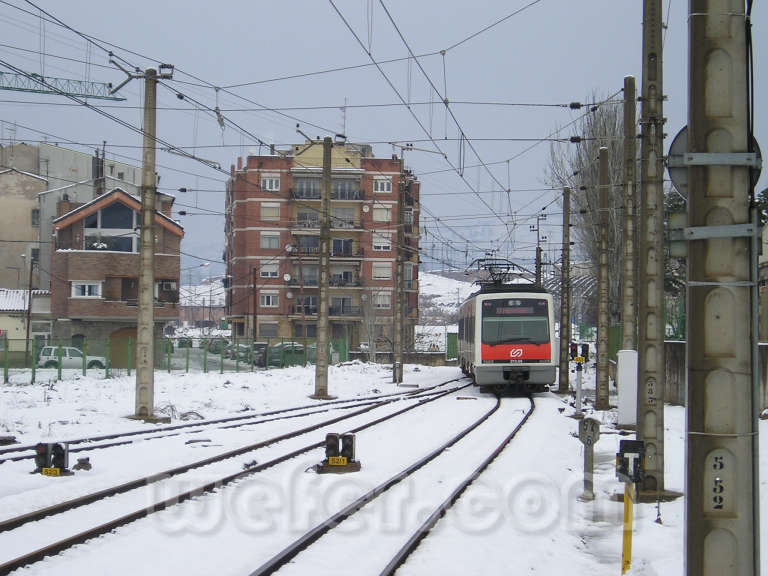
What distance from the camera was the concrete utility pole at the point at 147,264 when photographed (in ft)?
67.3

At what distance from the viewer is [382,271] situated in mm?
79875

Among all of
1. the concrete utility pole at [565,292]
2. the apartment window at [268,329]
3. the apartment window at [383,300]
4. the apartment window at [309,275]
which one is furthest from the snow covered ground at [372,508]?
the apartment window at [309,275]

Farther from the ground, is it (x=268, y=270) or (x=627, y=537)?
(x=268, y=270)

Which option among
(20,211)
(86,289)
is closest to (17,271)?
(20,211)

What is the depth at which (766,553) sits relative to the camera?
27.6ft

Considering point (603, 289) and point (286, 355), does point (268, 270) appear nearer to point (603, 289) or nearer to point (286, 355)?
point (286, 355)

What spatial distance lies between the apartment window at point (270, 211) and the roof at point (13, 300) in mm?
21139

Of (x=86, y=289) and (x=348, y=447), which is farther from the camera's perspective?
(x=86, y=289)

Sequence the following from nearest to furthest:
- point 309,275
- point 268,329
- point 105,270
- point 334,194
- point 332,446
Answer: point 332,446 → point 105,270 → point 268,329 → point 334,194 → point 309,275

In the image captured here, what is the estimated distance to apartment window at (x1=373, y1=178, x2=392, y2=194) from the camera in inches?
3123

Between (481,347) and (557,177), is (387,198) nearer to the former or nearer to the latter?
(557,177)

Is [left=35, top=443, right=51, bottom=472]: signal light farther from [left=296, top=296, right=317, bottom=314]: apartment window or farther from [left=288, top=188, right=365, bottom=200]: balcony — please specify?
[left=296, top=296, right=317, bottom=314]: apartment window

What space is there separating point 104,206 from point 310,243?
27.8 metres

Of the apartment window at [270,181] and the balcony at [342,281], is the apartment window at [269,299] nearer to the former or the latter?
the balcony at [342,281]
